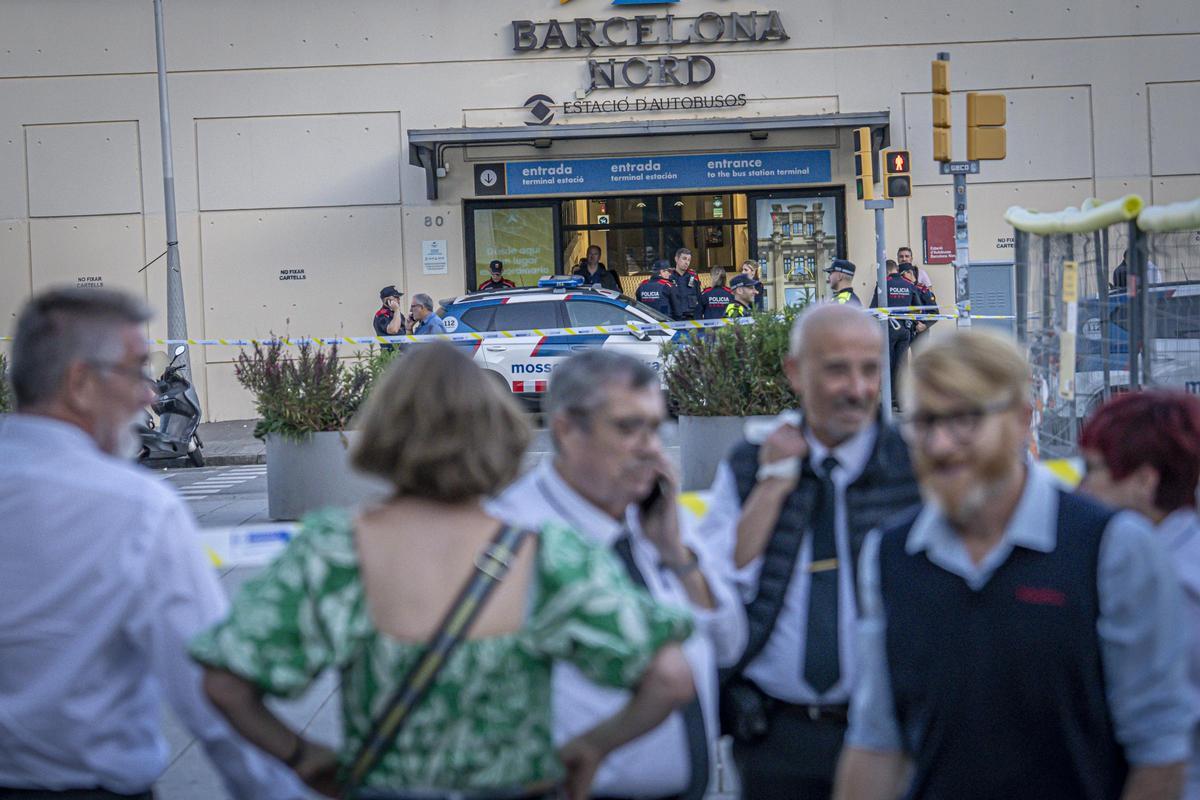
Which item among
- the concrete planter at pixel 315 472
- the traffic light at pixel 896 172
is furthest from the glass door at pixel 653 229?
the concrete planter at pixel 315 472

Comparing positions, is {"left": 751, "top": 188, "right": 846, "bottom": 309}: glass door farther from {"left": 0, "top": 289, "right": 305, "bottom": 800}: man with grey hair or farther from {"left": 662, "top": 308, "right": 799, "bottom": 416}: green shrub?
{"left": 0, "top": 289, "right": 305, "bottom": 800}: man with grey hair

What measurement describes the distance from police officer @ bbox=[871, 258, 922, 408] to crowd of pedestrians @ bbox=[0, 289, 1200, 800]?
51.4ft

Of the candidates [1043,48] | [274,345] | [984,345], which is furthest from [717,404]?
[1043,48]

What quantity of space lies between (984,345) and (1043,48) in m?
22.2

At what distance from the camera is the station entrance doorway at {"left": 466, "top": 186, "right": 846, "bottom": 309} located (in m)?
23.6

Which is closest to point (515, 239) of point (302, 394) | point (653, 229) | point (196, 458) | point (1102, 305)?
point (653, 229)

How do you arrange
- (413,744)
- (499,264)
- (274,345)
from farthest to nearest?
(499,264) < (274,345) < (413,744)

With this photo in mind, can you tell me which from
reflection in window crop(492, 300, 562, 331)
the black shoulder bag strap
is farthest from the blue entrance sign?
the black shoulder bag strap

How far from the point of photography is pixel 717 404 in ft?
35.0

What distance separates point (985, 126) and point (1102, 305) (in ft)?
29.1

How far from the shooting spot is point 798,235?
23.7 meters

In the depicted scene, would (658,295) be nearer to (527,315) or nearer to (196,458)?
(527,315)

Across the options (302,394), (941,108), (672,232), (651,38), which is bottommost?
(302,394)

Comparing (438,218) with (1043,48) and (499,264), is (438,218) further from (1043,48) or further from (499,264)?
(1043,48)
